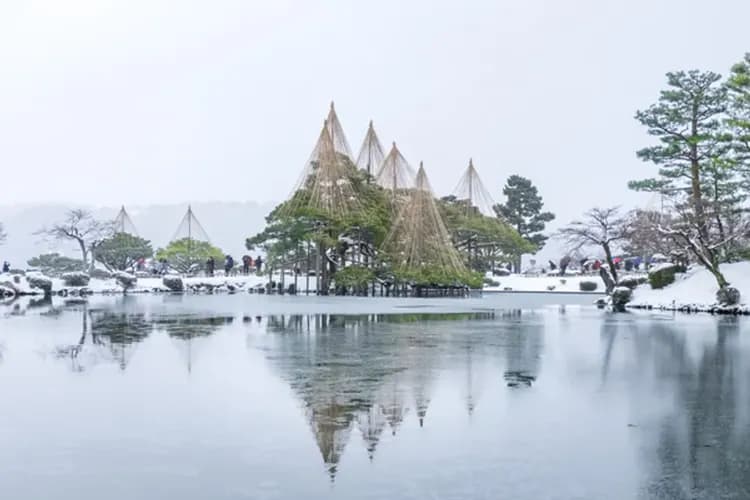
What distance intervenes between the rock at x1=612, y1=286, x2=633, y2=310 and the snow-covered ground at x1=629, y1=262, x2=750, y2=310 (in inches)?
10.8

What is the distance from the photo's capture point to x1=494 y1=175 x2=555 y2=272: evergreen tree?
2495 inches

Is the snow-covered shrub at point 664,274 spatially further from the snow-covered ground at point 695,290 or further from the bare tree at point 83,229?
the bare tree at point 83,229

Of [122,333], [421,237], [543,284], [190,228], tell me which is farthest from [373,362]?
[190,228]

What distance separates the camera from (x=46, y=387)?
8930 millimetres

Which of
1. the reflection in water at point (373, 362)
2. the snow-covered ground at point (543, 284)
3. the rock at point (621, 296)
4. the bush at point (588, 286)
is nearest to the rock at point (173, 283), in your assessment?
the snow-covered ground at point (543, 284)

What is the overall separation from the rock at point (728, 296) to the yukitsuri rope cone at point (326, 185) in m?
20.2

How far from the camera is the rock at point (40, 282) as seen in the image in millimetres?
40625

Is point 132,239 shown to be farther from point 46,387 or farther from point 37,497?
point 37,497

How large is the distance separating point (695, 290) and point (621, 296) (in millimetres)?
2971

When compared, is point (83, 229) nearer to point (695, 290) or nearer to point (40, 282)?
point (40, 282)

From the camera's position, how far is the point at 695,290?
28.0 meters

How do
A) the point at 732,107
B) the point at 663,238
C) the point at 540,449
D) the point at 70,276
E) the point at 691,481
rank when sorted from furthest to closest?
the point at 70,276 → the point at 663,238 → the point at 732,107 → the point at 540,449 → the point at 691,481

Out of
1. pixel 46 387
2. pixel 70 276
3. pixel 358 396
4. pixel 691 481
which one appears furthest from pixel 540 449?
pixel 70 276

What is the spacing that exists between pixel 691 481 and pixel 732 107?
27935 mm
